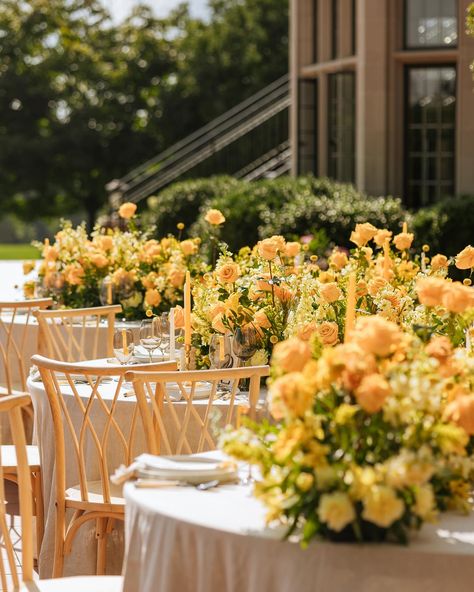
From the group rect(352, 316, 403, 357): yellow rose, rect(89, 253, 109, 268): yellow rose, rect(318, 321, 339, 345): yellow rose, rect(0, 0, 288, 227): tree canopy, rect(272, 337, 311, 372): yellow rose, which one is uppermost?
rect(0, 0, 288, 227): tree canopy

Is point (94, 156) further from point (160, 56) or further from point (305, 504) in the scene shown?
point (305, 504)

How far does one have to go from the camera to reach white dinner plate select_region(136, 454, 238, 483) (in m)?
3.83

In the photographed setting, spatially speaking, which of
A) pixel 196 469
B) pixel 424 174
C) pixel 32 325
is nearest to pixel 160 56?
pixel 424 174

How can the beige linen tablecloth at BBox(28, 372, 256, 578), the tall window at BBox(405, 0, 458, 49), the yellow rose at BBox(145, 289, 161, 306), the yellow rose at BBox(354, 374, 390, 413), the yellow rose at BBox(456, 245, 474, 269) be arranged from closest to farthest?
1. the yellow rose at BBox(354, 374, 390, 413)
2. the beige linen tablecloth at BBox(28, 372, 256, 578)
3. the yellow rose at BBox(456, 245, 474, 269)
4. the yellow rose at BBox(145, 289, 161, 306)
5. the tall window at BBox(405, 0, 458, 49)

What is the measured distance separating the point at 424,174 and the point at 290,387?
1461 cm

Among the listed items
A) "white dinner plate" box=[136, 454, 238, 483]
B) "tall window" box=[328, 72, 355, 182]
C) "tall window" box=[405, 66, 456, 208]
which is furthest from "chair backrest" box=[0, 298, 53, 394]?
"tall window" box=[328, 72, 355, 182]

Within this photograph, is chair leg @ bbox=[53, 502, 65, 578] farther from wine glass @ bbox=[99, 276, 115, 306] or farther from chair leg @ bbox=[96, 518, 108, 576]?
wine glass @ bbox=[99, 276, 115, 306]

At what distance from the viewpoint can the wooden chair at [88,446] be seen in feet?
17.6

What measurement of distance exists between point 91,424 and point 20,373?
3.10 metres

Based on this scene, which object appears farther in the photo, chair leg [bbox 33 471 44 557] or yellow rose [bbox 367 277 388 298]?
yellow rose [bbox 367 277 388 298]

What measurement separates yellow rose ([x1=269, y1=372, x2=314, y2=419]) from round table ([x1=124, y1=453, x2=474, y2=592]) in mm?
358

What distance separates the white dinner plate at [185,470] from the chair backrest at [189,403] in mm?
877

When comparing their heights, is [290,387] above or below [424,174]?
below

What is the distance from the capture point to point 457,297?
12.4 feet
